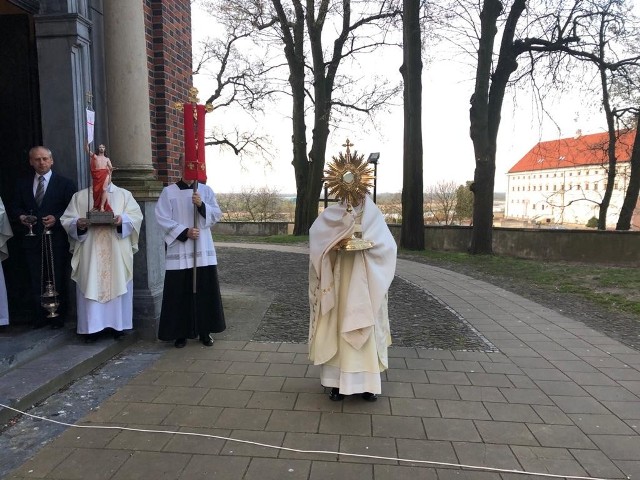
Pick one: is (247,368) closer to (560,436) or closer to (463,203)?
(560,436)

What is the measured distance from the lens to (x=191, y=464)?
3.16 metres

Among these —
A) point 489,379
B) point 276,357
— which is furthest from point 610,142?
point 276,357

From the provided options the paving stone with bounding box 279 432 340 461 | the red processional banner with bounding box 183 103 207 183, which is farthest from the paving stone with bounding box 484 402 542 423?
the red processional banner with bounding box 183 103 207 183

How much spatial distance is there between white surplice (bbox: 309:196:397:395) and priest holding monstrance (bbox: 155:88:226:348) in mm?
1756

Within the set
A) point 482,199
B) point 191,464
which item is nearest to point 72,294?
point 191,464

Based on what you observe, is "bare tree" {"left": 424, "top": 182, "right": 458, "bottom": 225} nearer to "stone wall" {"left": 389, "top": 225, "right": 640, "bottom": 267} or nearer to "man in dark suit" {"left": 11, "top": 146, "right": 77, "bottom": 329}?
"stone wall" {"left": 389, "top": 225, "right": 640, "bottom": 267}

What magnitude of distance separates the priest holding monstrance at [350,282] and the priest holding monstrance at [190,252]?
1757 mm

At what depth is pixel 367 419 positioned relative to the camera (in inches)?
150

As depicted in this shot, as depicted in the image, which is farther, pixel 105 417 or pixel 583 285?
pixel 583 285

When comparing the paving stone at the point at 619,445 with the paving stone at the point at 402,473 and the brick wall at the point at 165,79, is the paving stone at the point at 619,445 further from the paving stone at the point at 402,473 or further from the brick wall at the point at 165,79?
the brick wall at the point at 165,79

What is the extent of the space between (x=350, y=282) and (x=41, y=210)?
11.0 ft

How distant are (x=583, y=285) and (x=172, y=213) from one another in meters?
8.23

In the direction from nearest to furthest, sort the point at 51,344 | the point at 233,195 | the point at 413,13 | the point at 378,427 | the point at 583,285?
the point at 378,427 → the point at 51,344 → the point at 583,285 → the point at 413,13 → the point at 233,195

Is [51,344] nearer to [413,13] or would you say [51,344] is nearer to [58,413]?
[58,413]
